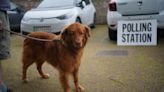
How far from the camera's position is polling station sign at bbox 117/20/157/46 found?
9023mm

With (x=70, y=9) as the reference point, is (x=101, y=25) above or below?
below

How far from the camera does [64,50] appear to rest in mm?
5121

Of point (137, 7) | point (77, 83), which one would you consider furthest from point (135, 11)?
point (77, 83)

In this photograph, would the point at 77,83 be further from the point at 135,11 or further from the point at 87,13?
the point at 87,13

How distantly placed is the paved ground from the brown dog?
1.77 ft

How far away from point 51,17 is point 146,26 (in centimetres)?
334

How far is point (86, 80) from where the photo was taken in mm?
6254

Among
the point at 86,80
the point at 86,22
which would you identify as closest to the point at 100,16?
the point at 86,22

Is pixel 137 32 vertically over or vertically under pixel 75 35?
under

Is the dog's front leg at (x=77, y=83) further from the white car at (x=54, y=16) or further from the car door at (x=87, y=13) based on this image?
the car door at (x=87, y=13)

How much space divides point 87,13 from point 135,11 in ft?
11.9

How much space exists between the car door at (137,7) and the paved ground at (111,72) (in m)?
1.03

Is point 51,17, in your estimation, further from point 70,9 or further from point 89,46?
point 89,46

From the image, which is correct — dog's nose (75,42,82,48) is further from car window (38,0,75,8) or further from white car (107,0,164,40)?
car window (38,0,75,8)
